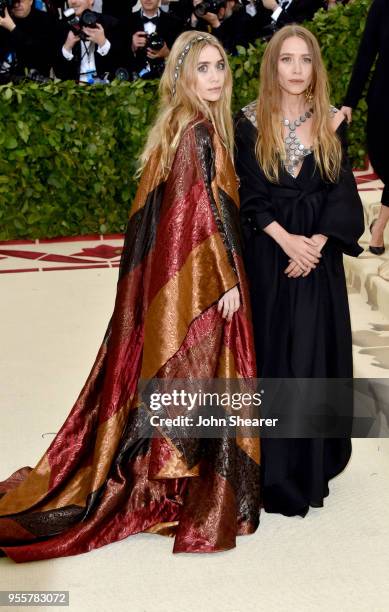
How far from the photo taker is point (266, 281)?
3.82 m

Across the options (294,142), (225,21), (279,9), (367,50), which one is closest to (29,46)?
(225,21)

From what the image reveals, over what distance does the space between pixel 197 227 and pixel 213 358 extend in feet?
1.46

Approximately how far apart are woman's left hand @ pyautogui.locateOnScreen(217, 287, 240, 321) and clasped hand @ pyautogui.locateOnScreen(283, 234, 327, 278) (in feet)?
0.86

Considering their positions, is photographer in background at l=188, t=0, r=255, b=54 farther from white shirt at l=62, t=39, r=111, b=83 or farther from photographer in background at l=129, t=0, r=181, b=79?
white shirt at l=62, t=39, r=111, b=83

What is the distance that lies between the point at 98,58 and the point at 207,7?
3.09 ft

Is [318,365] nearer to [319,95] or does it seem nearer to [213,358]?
[213,358]

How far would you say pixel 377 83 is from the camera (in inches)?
223

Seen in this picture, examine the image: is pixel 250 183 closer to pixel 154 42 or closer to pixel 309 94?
pixel 309 94

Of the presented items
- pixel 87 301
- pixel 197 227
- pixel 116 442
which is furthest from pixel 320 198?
pixel 87 301

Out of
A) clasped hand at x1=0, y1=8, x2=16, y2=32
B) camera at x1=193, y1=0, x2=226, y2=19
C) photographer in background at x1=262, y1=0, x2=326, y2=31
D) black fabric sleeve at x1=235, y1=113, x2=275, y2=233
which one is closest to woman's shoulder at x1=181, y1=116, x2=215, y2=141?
black fabric sleeve at x1=235, y1=113, x2=275, y2=233

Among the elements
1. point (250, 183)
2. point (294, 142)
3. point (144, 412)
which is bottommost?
point (144, 412)

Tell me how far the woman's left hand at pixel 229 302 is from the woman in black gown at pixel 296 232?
26 centimetres

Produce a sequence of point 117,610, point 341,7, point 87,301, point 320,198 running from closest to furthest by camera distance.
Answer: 1. point 117,610
2. point 320,198
3. point 87,301
4. point 341,7

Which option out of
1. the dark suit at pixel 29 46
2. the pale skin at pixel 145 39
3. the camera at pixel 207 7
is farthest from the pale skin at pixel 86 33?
the camera at pixel 207 7
